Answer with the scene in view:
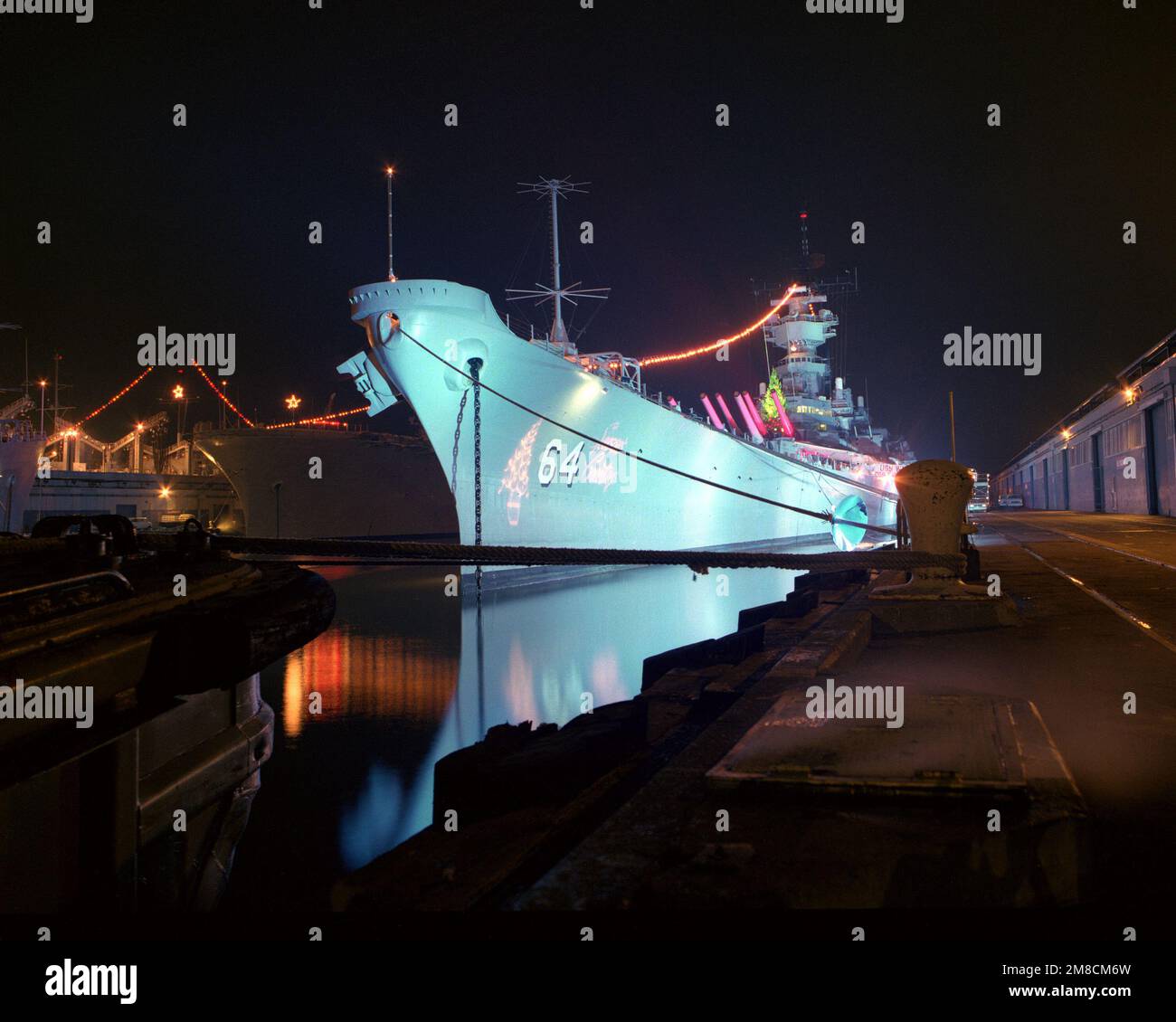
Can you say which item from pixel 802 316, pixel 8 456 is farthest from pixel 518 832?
pixel 802 316

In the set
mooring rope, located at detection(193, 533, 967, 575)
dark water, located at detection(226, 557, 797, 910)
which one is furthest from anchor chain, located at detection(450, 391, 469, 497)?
mooring rope, located at detection(193, 533, 967, 575)

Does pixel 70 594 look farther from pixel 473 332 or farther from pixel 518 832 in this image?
pixel 473 332

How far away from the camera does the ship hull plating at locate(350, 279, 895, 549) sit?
1828 cm

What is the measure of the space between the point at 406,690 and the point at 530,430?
35.1 feet

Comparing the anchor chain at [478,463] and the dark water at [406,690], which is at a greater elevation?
the anchor chain at [478,463]

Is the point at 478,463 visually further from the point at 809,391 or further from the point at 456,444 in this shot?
the point at 809,391

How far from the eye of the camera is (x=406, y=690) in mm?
11516

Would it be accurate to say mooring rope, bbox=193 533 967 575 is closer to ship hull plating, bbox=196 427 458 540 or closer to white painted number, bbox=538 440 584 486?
white painted number, bbox=538 440 584 486

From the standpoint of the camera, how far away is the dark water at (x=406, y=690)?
593 centimetres

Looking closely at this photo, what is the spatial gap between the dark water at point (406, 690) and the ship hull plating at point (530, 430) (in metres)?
2.33

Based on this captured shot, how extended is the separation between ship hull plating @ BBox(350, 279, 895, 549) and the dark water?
2.33 m

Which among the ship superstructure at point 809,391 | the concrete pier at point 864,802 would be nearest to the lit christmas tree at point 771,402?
the ship superstructure at point 809,391

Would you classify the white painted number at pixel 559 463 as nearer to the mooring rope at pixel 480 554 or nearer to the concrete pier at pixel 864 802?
the concrete pier at pixel 864 802
